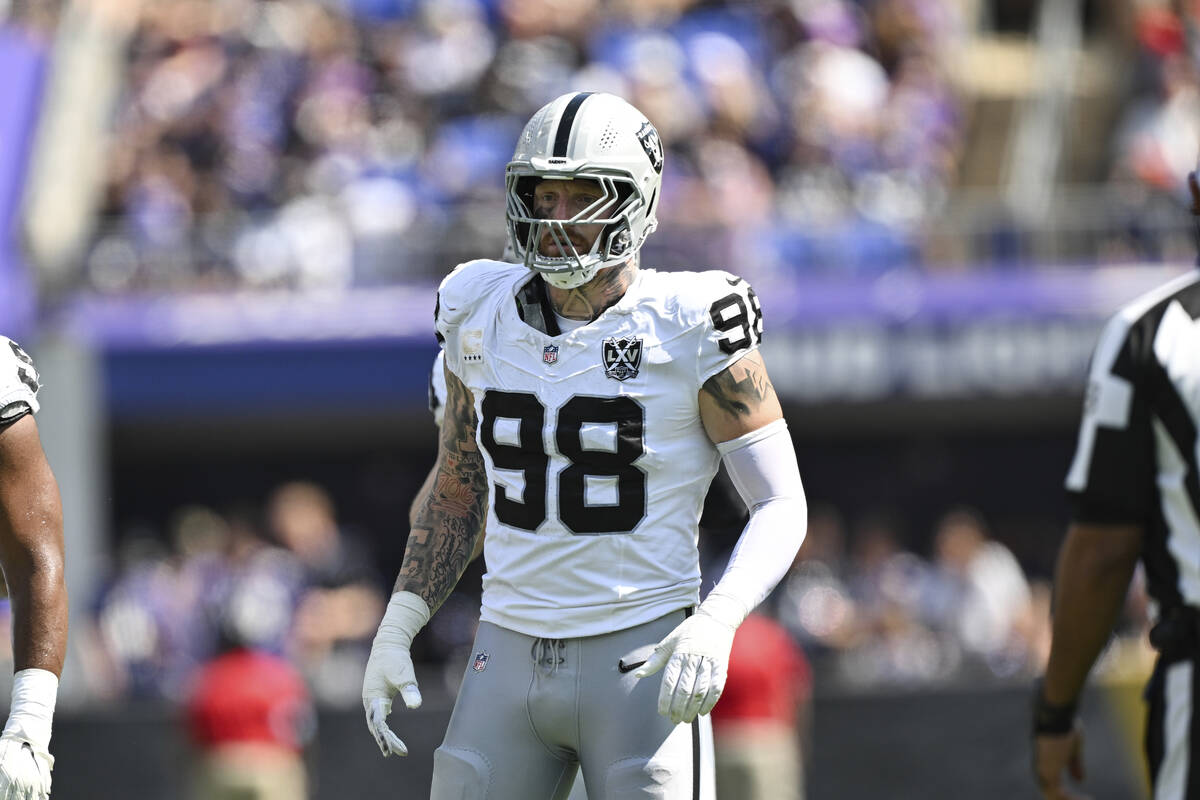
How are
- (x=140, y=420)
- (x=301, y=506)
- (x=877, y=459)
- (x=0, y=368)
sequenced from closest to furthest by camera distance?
1. (x=0, y=368)
2. (x=301, y=506)
3. (x=140, y=420)
4. (x=877, y=459)

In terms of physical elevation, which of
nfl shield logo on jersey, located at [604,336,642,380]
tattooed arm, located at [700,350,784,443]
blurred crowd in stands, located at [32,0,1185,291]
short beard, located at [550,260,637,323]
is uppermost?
blurred crowd in stands, located at [32,0,1185,291]

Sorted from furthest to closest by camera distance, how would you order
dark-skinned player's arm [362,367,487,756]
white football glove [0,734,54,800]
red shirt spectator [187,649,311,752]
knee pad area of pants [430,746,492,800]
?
red shirt spectator [187,649,311,752]
dark-skinned player's arm [362,367,487,756]
knee pad area of pants [430,746,492,800]
white football glove [0,734,54,800]

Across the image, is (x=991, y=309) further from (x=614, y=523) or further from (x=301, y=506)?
(x=614, y=523)

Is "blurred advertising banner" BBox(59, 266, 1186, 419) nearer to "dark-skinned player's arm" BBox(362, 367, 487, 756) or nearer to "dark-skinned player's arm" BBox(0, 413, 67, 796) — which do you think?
"dark-skinned player's arm" BBox(362, 367, 487, 756)

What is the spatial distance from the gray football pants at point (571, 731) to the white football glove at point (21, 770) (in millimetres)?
788

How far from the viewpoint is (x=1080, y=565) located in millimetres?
3770

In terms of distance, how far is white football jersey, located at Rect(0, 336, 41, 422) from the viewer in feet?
12.8

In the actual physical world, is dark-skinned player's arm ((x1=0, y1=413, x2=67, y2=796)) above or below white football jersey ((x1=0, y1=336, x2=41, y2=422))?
below

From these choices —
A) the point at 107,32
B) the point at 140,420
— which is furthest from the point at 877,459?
the point at 107,32

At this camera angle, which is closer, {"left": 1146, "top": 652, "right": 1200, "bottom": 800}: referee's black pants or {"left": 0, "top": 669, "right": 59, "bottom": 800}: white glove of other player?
{"left": 1146, "top": 652, "right": 1200, "bottom": 800}: referee's black pants

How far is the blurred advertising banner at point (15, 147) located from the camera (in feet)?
36.6

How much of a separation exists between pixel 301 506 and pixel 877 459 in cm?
436

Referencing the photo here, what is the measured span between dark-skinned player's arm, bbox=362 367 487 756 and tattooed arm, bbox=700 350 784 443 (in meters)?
0.59

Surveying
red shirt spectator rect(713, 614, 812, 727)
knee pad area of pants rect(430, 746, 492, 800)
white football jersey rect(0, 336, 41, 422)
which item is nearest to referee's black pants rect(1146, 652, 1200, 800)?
knee pad area of pants rect(430, 746, 492, 800)
